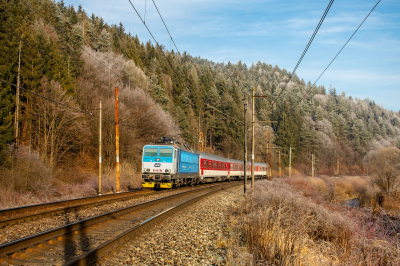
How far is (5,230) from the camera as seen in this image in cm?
775

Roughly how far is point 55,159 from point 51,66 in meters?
9.70

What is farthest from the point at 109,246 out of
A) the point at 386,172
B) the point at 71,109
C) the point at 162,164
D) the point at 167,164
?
the point at 386,172

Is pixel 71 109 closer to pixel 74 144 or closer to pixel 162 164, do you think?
pixel 74 144

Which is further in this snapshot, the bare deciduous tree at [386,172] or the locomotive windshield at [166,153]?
the bare deciduous tree at [386,172]

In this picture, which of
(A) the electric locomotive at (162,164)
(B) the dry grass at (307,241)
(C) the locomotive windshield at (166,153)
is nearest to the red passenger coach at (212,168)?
(A) the electric locomotive at (162,164)

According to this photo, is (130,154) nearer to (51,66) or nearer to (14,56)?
(51,66)

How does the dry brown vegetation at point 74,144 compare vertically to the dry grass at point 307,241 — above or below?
above

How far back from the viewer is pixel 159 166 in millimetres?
19641

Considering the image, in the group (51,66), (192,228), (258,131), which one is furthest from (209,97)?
(192,228)

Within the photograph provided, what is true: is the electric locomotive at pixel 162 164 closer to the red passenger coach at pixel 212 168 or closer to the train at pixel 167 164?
the train at pixel 167 164

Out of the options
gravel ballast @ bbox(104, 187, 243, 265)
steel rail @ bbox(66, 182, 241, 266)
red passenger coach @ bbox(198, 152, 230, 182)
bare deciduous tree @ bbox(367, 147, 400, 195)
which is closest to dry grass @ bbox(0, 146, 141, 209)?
red passenger coach @ bbox(198, 152, 230, 182)

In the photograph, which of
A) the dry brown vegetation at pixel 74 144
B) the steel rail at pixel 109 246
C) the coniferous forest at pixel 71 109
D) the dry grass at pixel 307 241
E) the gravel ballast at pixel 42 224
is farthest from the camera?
the coniferous forest at pixel 71 109

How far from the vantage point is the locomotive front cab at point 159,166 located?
1950cm

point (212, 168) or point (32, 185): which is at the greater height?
point (212, 168)
